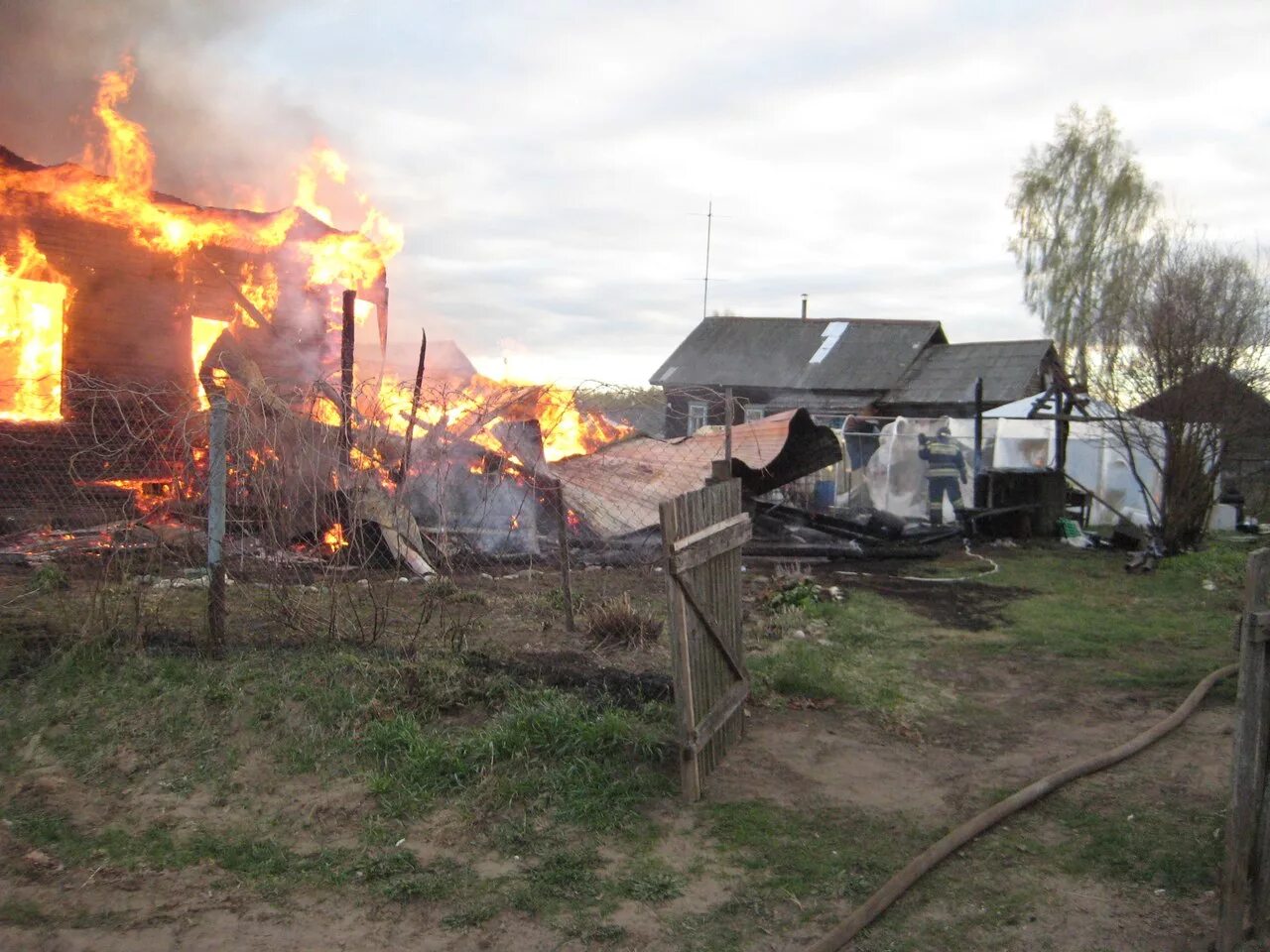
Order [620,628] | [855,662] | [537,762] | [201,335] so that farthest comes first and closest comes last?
[201,335], [855,662], [620,628], [537,762]

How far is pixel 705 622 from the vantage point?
17.2 ft

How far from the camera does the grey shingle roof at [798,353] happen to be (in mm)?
28531

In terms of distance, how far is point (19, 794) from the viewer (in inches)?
187

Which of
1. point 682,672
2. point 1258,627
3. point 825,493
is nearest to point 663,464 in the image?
point 825,493

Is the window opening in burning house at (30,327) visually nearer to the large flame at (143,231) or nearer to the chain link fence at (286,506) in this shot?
the large flame at (143,231)

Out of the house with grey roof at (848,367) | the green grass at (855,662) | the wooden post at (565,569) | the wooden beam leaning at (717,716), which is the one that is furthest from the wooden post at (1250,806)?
the house with grey roof at (848,367)

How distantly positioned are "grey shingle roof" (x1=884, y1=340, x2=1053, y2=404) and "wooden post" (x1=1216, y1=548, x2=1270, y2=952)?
23585mm

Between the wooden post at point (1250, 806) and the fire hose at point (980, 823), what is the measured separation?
3.68 ft

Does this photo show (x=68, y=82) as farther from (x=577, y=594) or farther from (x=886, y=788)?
(x=886, y=788)

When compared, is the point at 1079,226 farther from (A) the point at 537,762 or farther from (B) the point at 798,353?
(A) the point at 537,762

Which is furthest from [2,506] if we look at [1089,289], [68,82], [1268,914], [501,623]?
[1089,289]

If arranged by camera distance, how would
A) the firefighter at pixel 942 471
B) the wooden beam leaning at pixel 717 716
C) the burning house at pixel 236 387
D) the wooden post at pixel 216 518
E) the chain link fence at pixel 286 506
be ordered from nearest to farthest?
the wooden beam leaning at pixel 717 716 < the wooden post at pixel 216 518 < the chain link fence at pixel 286 506 < the burning house at pixel 236 387 < the firefighter at pixel 942 471

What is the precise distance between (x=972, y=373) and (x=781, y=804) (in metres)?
24.6

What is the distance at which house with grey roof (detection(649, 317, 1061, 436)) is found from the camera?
26703mm
